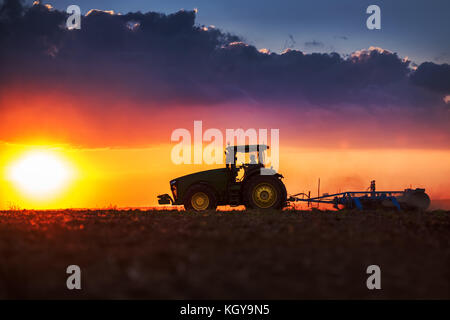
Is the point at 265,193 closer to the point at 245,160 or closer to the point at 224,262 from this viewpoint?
the point at 245,160

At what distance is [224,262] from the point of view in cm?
630

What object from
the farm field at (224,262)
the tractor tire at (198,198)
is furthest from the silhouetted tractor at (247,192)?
the farm field at (224,262)

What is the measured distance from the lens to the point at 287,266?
6.13 meters

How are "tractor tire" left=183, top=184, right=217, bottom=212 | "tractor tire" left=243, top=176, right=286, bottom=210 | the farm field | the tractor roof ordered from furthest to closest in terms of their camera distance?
1. the tractor roof
2. "tractor tire" left=183, top=184, right=217, bottom=212
3. "tractor tire" left=243, top=176, right=286, bottom=210
4. the farm field

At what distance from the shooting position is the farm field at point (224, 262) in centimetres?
522

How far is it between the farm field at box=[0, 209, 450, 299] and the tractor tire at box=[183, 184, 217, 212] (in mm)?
6956

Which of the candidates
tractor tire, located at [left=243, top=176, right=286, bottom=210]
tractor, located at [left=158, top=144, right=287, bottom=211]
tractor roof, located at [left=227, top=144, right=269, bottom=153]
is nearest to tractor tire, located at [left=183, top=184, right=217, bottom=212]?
tractor, located at [left=158, top=144, right=287, bottom=211]

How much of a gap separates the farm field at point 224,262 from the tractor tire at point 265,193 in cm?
658

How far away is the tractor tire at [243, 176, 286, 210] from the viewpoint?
54.9 feet

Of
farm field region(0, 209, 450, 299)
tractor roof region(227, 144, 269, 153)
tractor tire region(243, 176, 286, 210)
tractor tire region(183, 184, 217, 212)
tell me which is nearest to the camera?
farm field region(0, 209, 450, 299)

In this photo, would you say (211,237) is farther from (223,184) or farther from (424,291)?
(223,184)

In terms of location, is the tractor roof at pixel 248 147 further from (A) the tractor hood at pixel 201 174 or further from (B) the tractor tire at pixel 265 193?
(B) the tractor tire at pixel 265 193

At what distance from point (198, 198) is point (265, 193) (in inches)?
108

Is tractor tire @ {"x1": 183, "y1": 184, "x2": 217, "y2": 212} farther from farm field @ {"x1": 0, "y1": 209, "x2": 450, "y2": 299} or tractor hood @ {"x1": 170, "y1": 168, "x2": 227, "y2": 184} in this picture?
farm field @ {"x1": 0, "y1": 209, "x2": 450, "y2": 299}
